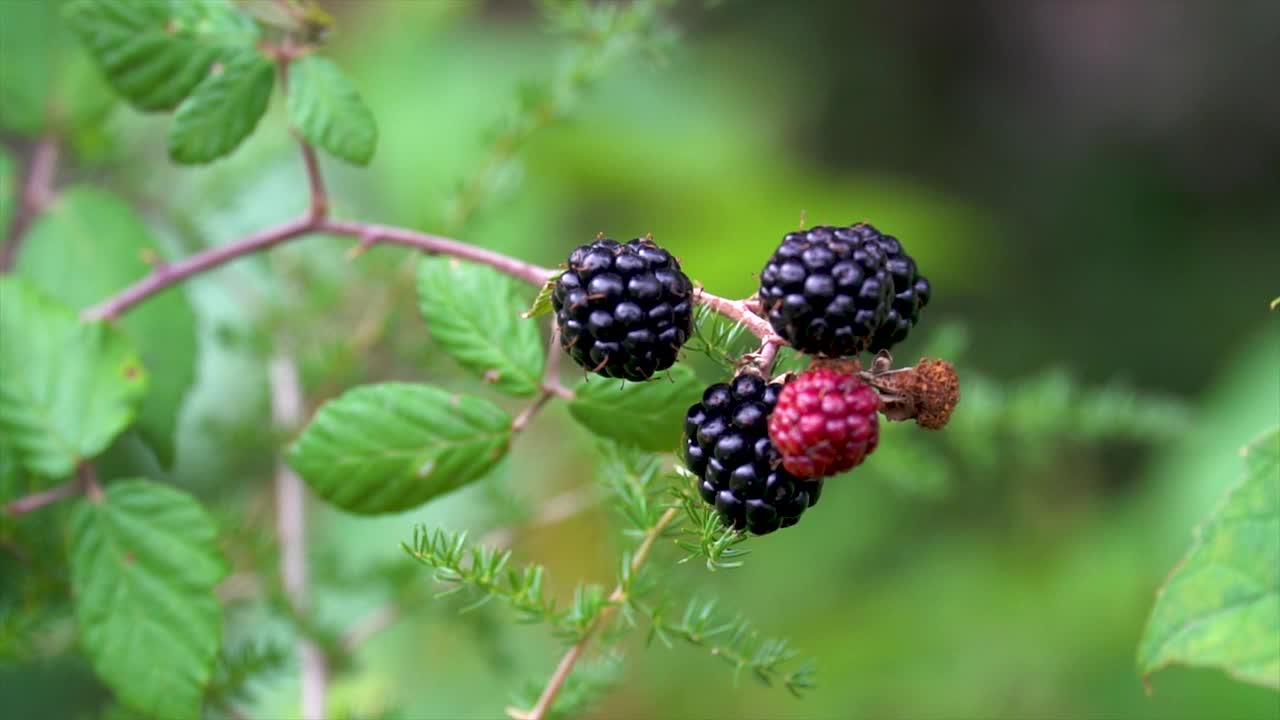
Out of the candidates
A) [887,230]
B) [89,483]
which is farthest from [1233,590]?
[887,230]

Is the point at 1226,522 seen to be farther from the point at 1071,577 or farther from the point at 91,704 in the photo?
the point at 91,704

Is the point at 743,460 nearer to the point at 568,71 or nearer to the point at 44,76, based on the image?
the point at 568,71

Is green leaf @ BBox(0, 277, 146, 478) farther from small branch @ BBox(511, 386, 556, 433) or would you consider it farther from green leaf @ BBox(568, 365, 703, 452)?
green leaf @ BBox(568, 365, 703, 452)

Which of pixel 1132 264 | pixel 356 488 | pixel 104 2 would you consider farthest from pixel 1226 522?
pixel 1132 264

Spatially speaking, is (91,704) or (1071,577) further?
(1071,577)

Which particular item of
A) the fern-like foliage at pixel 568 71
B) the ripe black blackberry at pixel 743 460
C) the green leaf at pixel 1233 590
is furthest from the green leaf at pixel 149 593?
the green leaf at pixel 1233 590
